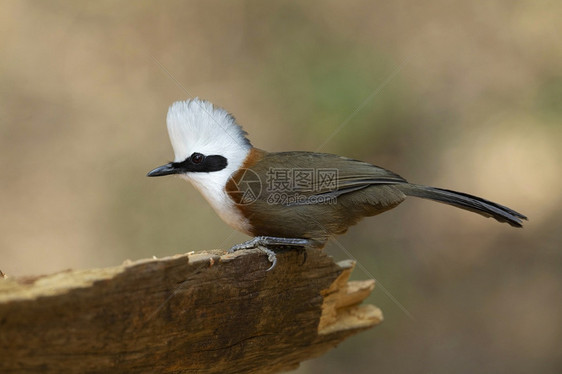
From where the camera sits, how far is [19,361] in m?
2.16

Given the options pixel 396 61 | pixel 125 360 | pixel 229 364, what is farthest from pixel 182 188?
pixel 125 360

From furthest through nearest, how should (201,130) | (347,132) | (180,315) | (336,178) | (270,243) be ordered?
(347,132), (336,178), (201,130), (270,243), (180,315)

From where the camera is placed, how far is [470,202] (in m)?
3.77

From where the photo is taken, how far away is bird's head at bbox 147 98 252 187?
3.61 metres

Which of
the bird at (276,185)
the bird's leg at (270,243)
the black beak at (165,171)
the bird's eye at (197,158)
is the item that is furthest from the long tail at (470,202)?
the black beak at (165,171)

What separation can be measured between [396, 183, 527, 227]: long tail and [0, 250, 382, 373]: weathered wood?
0.70 m

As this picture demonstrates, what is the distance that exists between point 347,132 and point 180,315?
4533mm

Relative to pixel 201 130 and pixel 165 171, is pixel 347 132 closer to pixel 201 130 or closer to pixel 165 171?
pixel 201 130

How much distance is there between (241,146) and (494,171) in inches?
156

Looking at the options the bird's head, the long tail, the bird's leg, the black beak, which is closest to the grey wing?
the long tail

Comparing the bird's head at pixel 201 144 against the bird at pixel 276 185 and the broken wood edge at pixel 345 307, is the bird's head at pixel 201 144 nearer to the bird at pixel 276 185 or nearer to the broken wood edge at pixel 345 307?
the bird at pixel 276 185

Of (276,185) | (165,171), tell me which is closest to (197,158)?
(165,171)

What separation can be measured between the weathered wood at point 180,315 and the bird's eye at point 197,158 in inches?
33.9

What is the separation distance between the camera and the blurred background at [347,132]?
634 cm
